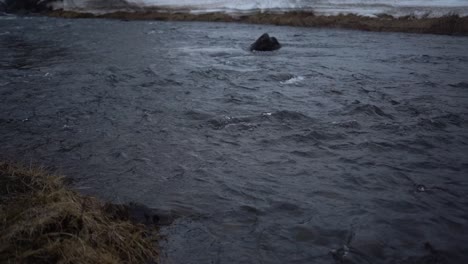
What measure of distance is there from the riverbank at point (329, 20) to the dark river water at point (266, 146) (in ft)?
25.1

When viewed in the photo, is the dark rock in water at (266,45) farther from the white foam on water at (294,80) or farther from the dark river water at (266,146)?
the white foam on water at (294,80)

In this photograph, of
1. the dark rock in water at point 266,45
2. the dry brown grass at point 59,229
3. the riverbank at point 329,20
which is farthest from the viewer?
the riverbank at point 329,20

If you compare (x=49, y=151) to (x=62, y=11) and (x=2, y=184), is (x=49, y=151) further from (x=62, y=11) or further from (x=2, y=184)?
(x=62, y=11)

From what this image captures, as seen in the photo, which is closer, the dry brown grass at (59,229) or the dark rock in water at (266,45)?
the dry brown grass at (59,229)

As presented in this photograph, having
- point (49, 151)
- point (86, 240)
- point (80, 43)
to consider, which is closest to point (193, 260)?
point (86, 240)

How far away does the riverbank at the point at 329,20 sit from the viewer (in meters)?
21.0

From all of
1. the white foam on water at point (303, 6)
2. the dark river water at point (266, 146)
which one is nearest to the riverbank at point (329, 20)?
the white foam on water at point (303, 6)

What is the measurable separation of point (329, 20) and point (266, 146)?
21.0m

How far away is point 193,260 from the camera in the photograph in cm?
398

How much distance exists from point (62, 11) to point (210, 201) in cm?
3704

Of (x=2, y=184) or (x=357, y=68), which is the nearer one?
(x=2, y=184)

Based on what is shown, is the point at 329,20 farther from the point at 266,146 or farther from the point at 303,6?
the point at 266,146

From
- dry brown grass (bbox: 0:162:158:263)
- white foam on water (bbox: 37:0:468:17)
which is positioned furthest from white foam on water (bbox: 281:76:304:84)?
white foam on water (bbox: 37:0:468:17)

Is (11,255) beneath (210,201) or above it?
above
